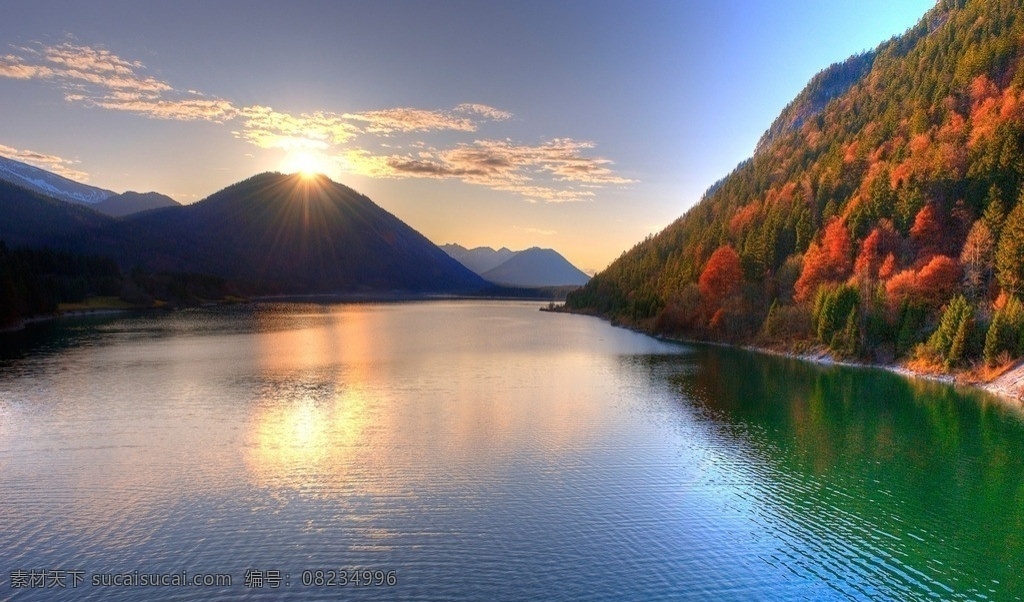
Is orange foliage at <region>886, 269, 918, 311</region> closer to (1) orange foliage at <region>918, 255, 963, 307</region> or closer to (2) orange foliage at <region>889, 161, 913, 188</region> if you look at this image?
(1) orange foliage at <region>918, 255, 963, 307</region>

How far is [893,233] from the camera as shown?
82875mm

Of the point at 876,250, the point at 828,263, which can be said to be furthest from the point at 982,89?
the point at 828,263

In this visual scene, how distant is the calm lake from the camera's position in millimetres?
20625

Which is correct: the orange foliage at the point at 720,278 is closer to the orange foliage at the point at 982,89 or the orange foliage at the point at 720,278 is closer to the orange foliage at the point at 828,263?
the orange foliage at the point at 828,263

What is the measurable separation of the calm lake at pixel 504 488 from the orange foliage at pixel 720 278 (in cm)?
4540

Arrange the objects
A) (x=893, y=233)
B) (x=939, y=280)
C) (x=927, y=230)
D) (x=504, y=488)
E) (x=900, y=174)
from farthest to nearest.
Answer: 1. (x=900, y=174)
2. (x=893, y=233)
3. (x=927, y=230)
4. (x=939, y=280)
5. (x=504, y=488)

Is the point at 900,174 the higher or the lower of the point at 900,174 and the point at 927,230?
the higher

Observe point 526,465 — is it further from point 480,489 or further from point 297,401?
point 297,401

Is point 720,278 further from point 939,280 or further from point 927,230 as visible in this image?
point 939,280

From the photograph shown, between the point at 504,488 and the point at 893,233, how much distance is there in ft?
256

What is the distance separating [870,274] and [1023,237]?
19.8 meters

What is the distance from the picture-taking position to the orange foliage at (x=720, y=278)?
105562 mm

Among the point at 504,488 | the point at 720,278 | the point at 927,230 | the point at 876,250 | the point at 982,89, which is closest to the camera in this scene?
the point at 504,488

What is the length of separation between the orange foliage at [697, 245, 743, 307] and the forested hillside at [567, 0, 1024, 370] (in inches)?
9.1
